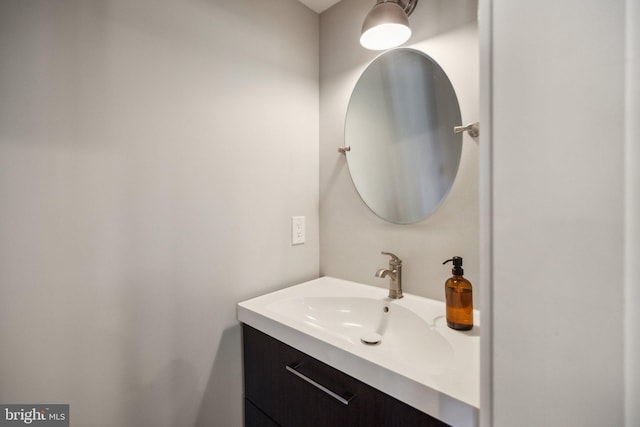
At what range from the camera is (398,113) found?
108 centimetres

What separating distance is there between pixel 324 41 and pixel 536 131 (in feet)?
4.02

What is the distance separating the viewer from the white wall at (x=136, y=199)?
645 millimetres

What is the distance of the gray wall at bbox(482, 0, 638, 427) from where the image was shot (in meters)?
0.34

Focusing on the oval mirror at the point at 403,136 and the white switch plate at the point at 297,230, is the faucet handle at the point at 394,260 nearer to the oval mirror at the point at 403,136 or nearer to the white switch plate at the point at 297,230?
the oval mirror at the point at 403,136

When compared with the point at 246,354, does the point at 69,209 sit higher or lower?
higher

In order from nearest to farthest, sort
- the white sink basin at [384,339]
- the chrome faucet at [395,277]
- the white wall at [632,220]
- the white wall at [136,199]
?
the white wall at [632,220], the white sink basin at [384,339], the white wall at [136,199], the chrome faucet at [395,277]

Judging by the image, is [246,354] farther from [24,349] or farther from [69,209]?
[69,209]

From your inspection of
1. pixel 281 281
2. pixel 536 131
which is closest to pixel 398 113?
pixel 536 131

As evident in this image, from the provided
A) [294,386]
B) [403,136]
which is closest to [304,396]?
[294,386]

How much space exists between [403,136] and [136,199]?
3.08ft

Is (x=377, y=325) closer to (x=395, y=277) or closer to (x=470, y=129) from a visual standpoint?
(x=395, y=277)
